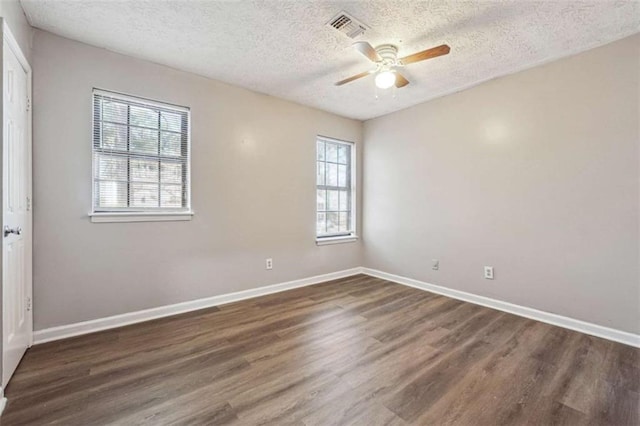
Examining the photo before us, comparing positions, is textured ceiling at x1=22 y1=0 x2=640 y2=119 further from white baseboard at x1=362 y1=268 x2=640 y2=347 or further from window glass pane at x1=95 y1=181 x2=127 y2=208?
white baseboard at x1=362 y1=268 x2=640 y2=347

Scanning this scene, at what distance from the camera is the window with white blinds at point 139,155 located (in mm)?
Result: 2676

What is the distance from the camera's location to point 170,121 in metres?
3.04

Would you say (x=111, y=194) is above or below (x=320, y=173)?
below

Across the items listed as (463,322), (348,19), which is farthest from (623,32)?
(463,322)

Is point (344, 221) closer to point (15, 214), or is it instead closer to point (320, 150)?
point (320, 150)

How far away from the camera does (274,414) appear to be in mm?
1600

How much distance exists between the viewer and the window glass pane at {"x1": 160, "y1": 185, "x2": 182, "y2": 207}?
3.01m

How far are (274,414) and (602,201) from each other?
10.4ft

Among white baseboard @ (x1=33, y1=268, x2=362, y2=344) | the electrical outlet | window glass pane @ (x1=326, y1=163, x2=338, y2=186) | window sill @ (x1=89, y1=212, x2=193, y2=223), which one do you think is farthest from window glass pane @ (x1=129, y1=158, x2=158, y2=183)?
the electrical outlet

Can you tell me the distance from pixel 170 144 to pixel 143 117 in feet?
1.12

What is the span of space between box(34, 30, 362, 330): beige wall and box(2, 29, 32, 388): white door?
150 mm

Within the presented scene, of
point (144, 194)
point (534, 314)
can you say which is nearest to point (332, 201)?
point (144, 194)

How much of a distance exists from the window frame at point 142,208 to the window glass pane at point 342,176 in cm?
237

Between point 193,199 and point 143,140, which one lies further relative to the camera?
point 193,199
